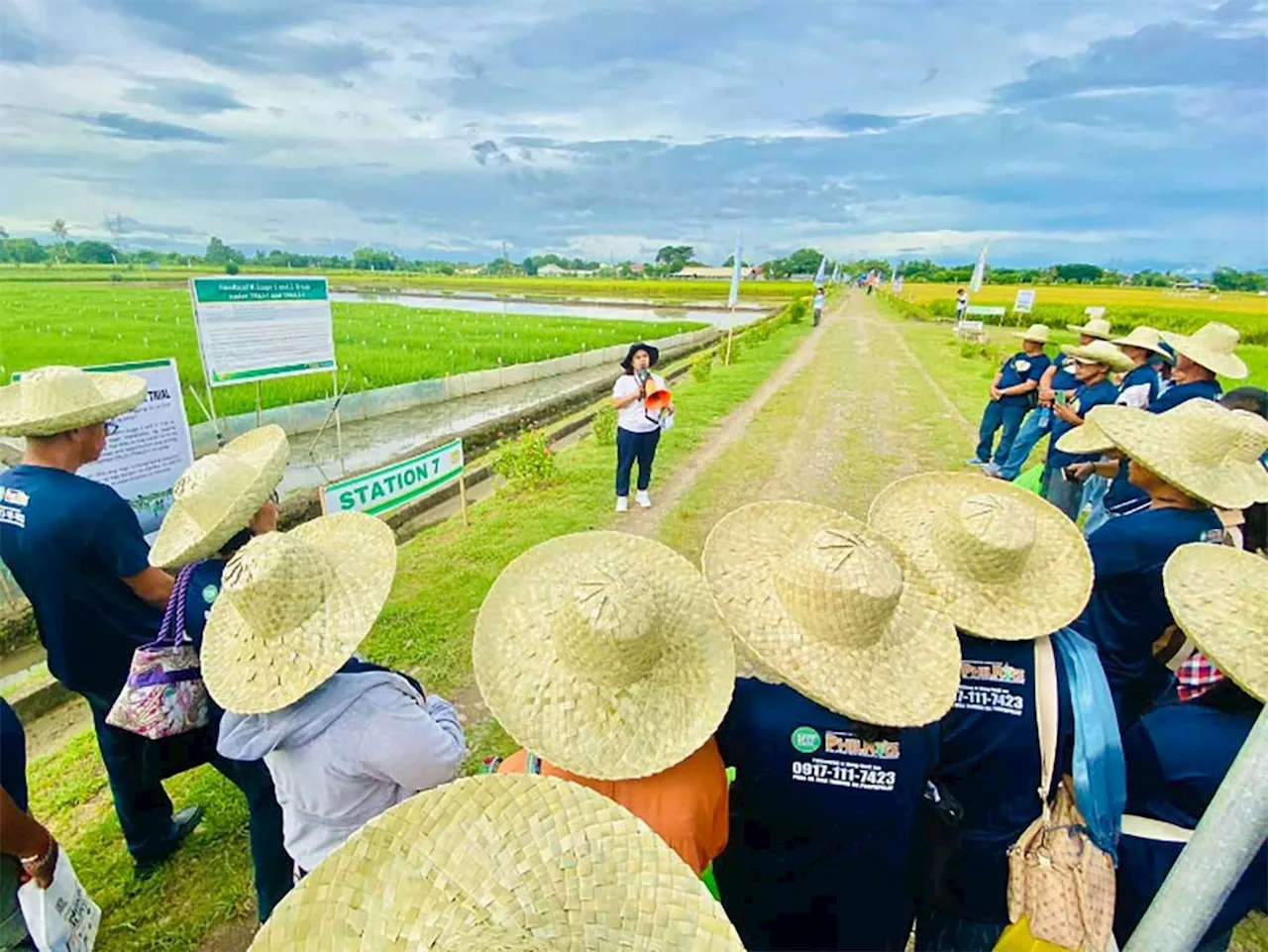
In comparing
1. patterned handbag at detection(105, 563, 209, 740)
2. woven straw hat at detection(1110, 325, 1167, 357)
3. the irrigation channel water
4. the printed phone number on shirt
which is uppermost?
woven straw hat at detection(1110, 325, 1167, 357)

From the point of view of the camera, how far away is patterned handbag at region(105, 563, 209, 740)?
1927 mm

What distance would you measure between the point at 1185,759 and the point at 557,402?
11879 millimetres

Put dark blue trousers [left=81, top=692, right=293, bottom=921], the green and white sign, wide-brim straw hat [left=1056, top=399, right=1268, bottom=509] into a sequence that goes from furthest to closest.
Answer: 1. the green and white sign
2. wide-brim straw hat [left=1056, top=399, right=1268, bottom=509]
3. dark blue trousers [left=81, top=692, right=293, bottom=921]

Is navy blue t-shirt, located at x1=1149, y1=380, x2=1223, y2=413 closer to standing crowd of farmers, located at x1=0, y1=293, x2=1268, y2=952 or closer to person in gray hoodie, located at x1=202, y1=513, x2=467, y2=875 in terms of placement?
standing crowd of farmers, located at x1=0, y1=293, x2=1268, y2=952

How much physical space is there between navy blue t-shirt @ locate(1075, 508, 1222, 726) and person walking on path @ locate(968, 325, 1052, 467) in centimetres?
476

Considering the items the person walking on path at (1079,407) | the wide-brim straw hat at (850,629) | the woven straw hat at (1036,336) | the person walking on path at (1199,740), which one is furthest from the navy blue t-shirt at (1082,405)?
the wide-brim straw hat at (850,629)

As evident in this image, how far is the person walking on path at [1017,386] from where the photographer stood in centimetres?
649

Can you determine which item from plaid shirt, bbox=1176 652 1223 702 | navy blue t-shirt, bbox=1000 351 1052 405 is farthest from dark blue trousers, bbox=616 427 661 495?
plaid shirt, bbox=1176 652 1223 702

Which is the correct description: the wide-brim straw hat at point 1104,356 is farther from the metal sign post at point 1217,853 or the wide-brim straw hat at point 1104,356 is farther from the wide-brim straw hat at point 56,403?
the wide-brim straw hat at point 56,403

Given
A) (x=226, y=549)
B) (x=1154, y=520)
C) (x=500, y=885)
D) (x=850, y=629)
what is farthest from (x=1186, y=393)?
(x=226, y=549)

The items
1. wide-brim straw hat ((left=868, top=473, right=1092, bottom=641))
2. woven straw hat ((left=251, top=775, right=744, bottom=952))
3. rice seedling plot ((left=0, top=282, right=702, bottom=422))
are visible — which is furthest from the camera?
rice seedling plot ((left=0, top=282, right=702, bottom=422))

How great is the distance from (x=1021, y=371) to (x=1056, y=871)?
628 centimetres

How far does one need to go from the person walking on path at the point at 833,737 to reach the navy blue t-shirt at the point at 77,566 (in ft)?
6.63

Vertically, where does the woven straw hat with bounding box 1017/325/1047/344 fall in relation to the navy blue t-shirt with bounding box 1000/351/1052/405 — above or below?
above
